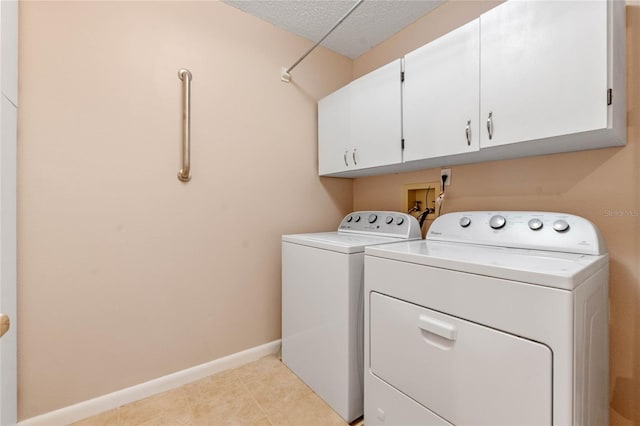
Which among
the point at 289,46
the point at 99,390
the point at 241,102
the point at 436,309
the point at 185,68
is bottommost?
the point at 99,390

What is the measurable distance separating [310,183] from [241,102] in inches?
29.6

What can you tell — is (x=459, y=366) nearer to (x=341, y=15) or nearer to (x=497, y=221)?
(x=497, y=221)

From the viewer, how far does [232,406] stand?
56.9 inches

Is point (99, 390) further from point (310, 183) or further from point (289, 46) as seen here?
point (289, 46)

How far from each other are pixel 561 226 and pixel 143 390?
2.18m

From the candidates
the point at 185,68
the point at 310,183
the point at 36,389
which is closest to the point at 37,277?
the point at 36,389

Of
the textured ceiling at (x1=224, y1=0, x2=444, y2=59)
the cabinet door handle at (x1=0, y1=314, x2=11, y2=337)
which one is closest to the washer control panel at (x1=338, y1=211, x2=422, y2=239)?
the textured ceiling at (x1=224, y1=0, x2=444, y2=59)

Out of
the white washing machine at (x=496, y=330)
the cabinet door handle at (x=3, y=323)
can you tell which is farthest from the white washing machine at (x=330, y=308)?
the cabinet door handle at (x=3, y=323)

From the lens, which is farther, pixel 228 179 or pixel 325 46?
pixel 325 46

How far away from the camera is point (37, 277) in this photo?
4.13 ft

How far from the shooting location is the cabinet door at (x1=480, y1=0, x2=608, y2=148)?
0.96 meters

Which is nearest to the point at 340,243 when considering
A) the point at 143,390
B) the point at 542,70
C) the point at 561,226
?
the point at 561,226

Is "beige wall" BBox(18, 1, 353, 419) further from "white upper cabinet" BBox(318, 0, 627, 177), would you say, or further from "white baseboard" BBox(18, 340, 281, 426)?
"white upper cabinet" BBox(318, 0, 627, 177)

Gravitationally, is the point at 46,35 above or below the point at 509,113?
above
